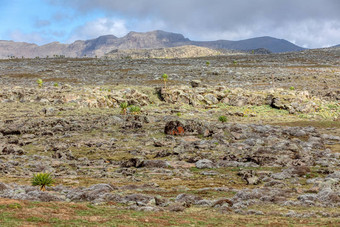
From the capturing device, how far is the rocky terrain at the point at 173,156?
1246 centimetres

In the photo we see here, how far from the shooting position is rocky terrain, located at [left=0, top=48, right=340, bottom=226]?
12.5 meters

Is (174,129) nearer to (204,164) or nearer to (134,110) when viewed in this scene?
(204,164)

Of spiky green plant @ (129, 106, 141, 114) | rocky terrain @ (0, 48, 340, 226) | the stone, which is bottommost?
the stone

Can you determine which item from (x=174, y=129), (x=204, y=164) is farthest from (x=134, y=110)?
(x=204, y=164)

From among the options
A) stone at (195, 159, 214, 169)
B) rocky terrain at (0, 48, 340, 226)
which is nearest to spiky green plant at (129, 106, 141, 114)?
rocky terrain at (0, 48, 340, 226)

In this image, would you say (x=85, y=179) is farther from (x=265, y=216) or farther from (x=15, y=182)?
(x=265, y=216)

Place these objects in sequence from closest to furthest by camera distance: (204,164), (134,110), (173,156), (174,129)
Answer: (204,164) → (173,156) → (174,129) → (134,110)

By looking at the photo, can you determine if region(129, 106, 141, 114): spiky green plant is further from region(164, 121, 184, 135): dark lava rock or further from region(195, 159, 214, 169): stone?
region(195, 159, 214, 169): stone

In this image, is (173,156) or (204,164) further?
(173,156)

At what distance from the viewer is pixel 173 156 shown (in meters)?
24.3

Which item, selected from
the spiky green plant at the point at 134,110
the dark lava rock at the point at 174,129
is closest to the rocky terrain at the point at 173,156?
the dark lava rock at the point at 174,129

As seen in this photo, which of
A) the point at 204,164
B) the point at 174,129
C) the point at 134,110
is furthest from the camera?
the point at 134,110

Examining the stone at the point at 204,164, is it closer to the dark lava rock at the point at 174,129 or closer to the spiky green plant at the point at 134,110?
the dark lava rock at the point at 174,129

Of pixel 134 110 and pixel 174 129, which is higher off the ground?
pixel 134 110
